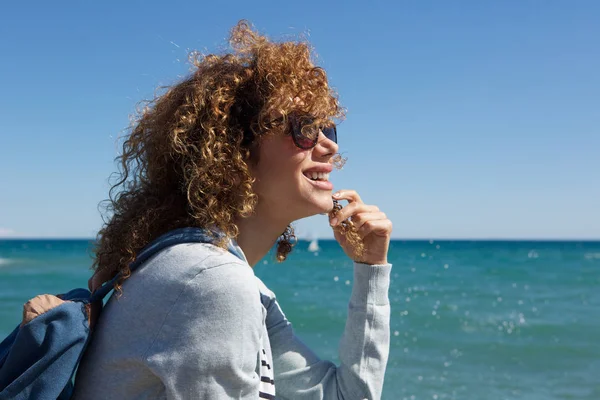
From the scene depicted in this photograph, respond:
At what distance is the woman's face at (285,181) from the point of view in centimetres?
198

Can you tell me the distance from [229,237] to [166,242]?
0.19 meters

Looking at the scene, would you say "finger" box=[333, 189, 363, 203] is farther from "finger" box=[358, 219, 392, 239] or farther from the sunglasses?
the sunglasses

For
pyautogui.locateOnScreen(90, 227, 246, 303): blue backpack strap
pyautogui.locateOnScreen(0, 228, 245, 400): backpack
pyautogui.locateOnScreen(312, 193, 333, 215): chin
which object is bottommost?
pyautogui.locateOnScreen(0, 228, 245, 400): backpack

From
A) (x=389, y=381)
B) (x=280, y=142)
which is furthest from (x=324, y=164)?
(x=389, y=381)

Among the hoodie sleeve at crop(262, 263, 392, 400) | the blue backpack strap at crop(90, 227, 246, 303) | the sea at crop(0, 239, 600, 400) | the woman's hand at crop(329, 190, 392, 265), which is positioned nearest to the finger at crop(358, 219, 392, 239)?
the woman's hand at crop(329, 190, 392, 265)

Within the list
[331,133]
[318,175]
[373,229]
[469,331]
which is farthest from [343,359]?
[469,331]

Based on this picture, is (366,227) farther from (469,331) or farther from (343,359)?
(469,331)

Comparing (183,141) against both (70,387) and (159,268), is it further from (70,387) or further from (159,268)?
(70,387)

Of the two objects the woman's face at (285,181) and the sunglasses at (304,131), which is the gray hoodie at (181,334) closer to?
the woman's face at (285,181)

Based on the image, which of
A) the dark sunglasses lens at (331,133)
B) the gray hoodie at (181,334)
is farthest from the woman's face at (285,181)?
the gray hoodie at (181,334)

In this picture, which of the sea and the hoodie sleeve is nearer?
the hoodie sleeve

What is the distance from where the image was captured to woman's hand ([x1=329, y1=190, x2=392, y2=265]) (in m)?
2.30

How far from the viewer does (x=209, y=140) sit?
1.86m

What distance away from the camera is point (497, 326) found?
13086 mm
